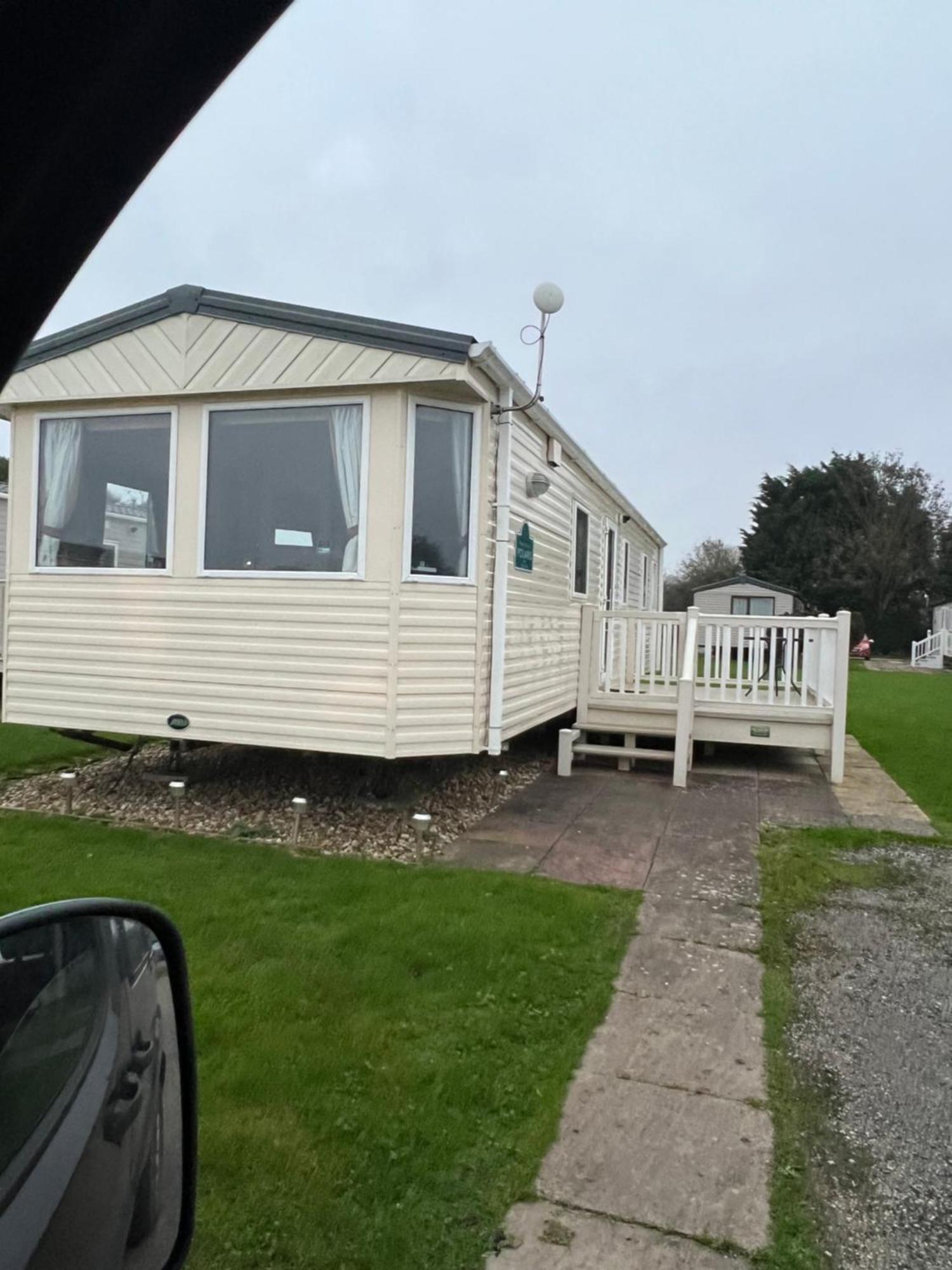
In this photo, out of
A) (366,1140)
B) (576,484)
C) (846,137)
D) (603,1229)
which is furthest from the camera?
(576,484)

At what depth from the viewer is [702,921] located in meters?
4.42

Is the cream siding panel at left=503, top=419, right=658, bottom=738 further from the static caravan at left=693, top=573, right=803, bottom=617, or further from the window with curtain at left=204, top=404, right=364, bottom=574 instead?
the static caravan at left=693, top=573, right=803, bottom=617

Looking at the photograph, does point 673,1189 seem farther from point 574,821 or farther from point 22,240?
point 574,821

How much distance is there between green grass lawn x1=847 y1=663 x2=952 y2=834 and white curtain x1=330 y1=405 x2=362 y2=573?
183 inches

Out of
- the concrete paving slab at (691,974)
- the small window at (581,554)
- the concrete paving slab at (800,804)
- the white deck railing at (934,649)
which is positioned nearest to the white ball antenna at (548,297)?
the small window at (581,554)

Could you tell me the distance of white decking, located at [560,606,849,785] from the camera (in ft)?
26.3

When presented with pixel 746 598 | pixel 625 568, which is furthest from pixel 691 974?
pixel 746 598

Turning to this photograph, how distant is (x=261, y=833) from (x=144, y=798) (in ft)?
4.49

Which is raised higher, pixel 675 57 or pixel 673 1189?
pixel 675 57

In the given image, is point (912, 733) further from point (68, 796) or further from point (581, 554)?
point (68, 796)

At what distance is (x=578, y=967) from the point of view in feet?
12.4

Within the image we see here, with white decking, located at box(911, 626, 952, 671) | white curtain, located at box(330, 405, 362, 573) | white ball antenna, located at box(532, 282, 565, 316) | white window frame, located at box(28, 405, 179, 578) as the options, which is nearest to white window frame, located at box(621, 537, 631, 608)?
white ball antenna, located at box(532, 282, 565, 316)

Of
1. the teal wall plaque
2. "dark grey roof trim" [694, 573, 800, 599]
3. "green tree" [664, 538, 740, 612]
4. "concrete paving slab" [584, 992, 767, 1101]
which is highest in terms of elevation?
"green tree" [664, 538, 740, 612]

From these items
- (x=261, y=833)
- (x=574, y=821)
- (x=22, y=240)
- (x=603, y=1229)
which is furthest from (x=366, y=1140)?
(x=574, y=821)
